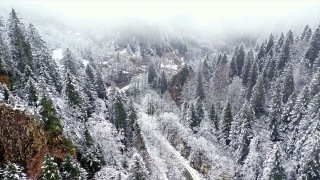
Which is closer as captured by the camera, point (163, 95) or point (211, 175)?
point (211, 175)

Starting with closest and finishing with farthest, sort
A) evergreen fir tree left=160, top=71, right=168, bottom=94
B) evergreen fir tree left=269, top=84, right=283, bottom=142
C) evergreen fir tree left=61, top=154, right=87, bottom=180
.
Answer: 1. evergreen fir tree left=61, top=154, right=87, bottom=180
2. evergreen fir tree left=269, top=84, right=283, bottom=142
3. evergreen fir tree left=160, top=71, right=168, bottom=94

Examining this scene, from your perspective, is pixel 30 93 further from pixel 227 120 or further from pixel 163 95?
pixel 163 95

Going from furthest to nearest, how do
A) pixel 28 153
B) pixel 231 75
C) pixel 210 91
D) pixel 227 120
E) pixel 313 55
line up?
pixel 231 75 < pixel 210 91 < pixel 313 55 < pixel 227 120 < pixel 28 153

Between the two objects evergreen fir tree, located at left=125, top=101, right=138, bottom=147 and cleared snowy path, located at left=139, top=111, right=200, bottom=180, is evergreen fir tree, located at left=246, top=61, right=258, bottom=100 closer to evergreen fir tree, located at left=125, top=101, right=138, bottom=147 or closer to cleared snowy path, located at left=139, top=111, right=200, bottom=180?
cleared snowy path, located at left=139, top=111, right=200, bottom=180

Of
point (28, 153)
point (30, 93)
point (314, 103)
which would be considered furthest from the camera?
point (314, 103)

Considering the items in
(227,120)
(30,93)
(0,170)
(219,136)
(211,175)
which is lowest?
(211,175)

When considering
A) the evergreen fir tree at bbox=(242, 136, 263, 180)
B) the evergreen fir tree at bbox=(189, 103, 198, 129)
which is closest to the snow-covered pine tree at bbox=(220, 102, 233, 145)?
the evergreen fir tree at bbox=(189, 103, 198, 129)

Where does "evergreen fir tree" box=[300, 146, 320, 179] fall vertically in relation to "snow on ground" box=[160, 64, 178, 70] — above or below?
above

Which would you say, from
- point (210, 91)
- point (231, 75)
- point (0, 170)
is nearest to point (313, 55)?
point (231, 75)
